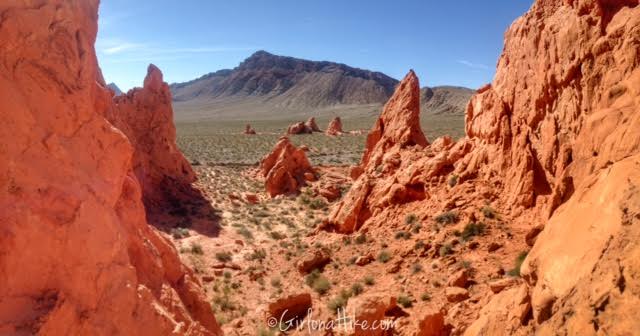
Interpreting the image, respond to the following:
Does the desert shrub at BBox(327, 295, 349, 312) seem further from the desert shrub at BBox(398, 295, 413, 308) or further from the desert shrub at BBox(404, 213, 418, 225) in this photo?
the desert shrub at BBox(404, 213, 418, 225)

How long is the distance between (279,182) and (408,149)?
11.6 metres

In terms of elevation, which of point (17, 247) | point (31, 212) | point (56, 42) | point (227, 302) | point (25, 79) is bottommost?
point (227, 302)

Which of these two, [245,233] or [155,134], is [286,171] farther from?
[245,233]

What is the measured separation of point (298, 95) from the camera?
162125mm

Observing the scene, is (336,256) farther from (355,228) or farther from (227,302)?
(227,302)

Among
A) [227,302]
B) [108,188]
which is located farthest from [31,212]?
[227,302]

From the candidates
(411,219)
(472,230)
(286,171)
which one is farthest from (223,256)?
(286,171)

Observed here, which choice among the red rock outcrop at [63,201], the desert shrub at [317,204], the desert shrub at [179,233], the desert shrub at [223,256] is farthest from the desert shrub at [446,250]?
the desert shrub at [317,204]

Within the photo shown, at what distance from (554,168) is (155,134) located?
20422mm

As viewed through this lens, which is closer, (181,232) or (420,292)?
(420,292)

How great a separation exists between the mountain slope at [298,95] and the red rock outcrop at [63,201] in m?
109

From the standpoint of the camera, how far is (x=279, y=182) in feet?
93.7

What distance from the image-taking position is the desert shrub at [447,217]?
45.8 feet

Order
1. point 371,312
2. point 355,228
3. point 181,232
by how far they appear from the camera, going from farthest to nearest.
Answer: point 181,232 < point 355,228 < point 371,312
